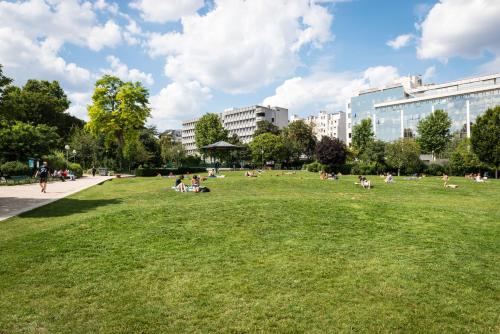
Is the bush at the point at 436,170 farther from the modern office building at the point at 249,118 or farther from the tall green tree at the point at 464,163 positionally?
the modern office building at the point at 249,118

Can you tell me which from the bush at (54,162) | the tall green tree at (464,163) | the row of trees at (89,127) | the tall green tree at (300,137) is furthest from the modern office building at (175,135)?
the tall green tree at (464,163)

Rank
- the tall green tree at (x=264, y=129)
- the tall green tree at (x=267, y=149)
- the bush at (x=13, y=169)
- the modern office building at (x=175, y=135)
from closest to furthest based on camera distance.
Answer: the bush at (x=13, y=169)
the tall green tree at (x=267, y=149)
the tall green tree at (x=264, y=129)
the modern office building at (x=175, y=135)

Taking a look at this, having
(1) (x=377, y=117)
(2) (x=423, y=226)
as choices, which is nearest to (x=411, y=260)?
(2) (x=423, y=226)

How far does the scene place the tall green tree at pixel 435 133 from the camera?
2516 inches

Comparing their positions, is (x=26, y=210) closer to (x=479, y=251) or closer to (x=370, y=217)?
(x=370, y=217)

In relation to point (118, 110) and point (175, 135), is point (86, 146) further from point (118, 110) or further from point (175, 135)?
point (175, 135)

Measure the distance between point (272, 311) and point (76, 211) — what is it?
1079cm

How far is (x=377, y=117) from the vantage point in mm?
91188

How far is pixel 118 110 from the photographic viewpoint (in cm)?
4438

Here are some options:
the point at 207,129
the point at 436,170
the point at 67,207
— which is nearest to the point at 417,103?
the point at 436,170

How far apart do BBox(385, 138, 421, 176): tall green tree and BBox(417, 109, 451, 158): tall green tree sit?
16.2m

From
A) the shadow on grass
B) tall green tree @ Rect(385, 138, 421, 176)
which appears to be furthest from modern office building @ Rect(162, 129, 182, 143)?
the shadow on grass

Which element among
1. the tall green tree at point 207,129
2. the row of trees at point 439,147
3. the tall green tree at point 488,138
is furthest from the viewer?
the tall green tree at point 207,129

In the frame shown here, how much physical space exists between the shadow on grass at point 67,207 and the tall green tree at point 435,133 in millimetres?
61663
